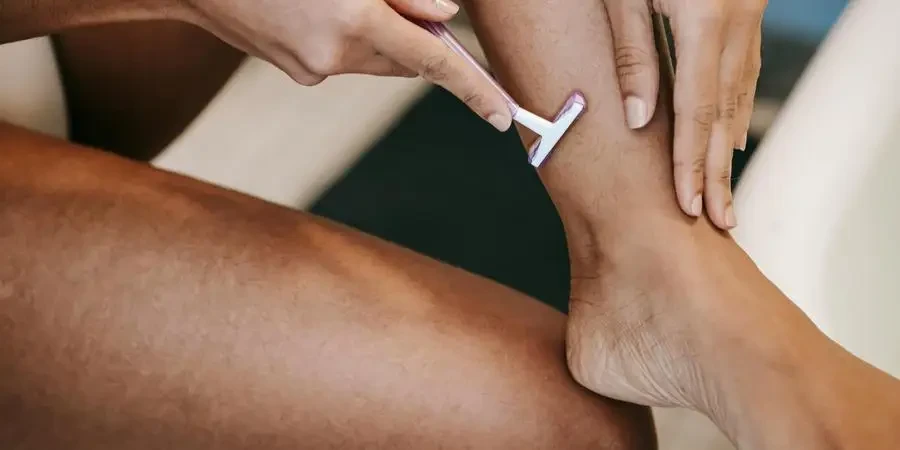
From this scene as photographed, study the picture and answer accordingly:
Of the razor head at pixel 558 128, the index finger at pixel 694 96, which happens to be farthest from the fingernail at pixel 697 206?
the razor head at pixel 558 128

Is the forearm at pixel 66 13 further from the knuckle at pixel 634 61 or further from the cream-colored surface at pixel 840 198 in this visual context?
the cream-colored surface at pixel 840 198

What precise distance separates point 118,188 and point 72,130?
0.25m

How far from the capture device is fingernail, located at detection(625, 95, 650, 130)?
2.05 feet

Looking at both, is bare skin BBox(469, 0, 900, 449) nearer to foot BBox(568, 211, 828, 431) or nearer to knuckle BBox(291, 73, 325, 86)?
foot BBox(568, 211, 828, 431)

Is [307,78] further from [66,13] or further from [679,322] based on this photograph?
[679,322]

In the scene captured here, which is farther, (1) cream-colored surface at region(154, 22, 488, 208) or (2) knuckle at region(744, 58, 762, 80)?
(1) cream-colored surface at region(154, 22, 488, 208)

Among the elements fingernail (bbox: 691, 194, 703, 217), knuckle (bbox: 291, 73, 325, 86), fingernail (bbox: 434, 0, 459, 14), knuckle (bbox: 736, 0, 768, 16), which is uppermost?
knuckle (bbox: 736, 0, 768, 16)

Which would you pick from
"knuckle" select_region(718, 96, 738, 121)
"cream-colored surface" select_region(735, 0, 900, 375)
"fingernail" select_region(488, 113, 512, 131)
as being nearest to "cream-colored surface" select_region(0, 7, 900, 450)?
"cream-colored surface" select_region(735, 0, 900, 375)

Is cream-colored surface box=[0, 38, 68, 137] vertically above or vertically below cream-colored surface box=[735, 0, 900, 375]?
below

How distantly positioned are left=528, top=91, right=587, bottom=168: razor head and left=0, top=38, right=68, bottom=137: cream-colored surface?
414 millimetres

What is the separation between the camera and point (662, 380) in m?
0.61

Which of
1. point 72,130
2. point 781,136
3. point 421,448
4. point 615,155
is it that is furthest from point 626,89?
point 72,130

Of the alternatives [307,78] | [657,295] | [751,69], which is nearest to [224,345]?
[307,78]

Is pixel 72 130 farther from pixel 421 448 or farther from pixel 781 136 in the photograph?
pixel 781 136
